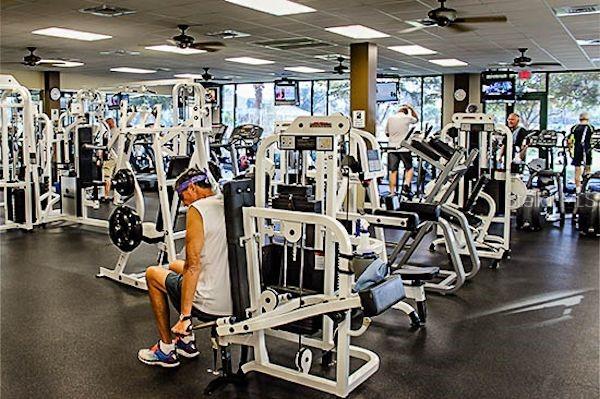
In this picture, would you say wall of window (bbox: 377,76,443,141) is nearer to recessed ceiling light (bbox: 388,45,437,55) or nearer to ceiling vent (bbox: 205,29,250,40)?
recessed ceiling light (bbox: 388,45,437,55)

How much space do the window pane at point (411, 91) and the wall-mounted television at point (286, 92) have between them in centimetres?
253

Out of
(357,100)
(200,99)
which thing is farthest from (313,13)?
(357,100)

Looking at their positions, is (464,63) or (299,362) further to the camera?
(464,63)

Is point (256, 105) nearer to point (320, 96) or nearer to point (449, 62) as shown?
point (320, 96)

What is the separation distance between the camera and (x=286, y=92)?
14031 millimetres

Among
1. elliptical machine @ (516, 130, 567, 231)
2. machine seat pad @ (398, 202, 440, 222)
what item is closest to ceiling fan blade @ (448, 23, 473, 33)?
elliptical machine @ (516, 130, 567, 231)

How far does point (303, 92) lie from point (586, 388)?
43.3ft

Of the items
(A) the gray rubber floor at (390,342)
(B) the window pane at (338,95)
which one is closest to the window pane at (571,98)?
(B) the window pane at (338,95)

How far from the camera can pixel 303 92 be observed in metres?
15.8

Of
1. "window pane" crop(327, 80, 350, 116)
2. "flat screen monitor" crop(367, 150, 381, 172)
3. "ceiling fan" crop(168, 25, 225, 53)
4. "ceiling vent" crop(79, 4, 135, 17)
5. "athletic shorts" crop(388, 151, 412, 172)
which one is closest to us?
"flat screen monitor" crop(367, 150, 381, 172)

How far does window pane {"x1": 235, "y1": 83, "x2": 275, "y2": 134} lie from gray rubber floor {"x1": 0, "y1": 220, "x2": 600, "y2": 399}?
1057 cm

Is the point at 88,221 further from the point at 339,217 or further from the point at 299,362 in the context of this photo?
the point at 299,362

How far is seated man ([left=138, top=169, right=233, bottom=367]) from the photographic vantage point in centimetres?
316

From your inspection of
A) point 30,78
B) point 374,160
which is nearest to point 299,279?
point 374,160
